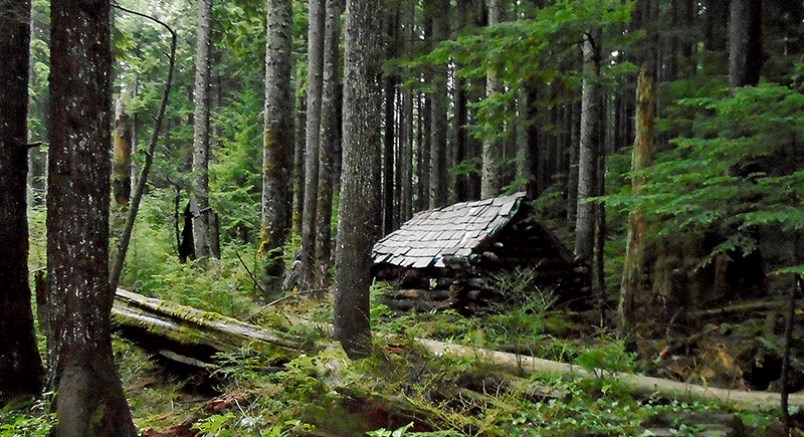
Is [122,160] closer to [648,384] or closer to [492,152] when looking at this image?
[492,152]

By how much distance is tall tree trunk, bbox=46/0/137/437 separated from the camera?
4.82 meters

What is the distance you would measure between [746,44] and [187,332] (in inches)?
378

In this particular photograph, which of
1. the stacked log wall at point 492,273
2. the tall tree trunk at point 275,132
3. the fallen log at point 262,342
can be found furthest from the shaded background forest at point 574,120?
the fallen log at point 262,342

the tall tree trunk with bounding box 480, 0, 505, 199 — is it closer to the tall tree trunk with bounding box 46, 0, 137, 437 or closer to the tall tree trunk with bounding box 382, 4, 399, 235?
the tall tree trunk with bounding box 382, 4, 399, 235

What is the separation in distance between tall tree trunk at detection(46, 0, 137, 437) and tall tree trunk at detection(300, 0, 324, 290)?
776 centimetres

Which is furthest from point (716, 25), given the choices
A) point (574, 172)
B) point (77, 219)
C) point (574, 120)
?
point (77, 219)

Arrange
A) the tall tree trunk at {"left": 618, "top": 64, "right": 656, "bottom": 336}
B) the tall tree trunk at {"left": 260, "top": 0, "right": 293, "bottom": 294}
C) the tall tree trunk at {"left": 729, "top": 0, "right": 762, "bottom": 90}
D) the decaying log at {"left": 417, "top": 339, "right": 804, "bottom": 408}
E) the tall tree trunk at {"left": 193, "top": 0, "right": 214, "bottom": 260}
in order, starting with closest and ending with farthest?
the decaying log at {"left": 417, "top": 339, "right": 804, "bottom": 408}
the tall tree trunk at {"left": 618, "top": 64, "right": 656, "bottom": 336}
the tall tree trunk at {"left": 729, "top": 0, "right": 762, "bottom": 90}
the tall tree trunk at {"left": 260, "top": 0, "right": 293, "bottom": 294}
the tall tree trunk at {"left": 193, "top": 0, "right": 214, "bottom": 260}

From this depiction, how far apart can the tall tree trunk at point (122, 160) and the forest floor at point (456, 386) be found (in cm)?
760

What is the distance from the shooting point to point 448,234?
12.1 m

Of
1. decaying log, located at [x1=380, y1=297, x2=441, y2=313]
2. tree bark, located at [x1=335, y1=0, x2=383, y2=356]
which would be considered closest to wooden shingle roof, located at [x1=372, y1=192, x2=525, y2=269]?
decaying log, located at [x1=380, y1=297, x2=441, y2=313]

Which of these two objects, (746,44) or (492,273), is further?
(492,273)

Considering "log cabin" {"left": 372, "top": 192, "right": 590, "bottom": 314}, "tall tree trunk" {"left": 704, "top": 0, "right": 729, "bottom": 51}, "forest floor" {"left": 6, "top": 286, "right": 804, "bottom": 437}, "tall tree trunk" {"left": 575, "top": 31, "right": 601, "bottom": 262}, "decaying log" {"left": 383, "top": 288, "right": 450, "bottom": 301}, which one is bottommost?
"forest floor" {"left": 6, "top": 286, "right": 804, "bottom": 437}

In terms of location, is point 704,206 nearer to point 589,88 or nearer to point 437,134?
point 589,88

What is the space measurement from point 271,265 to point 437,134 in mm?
10065
